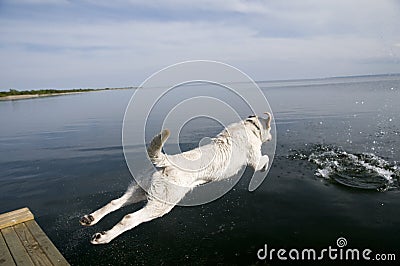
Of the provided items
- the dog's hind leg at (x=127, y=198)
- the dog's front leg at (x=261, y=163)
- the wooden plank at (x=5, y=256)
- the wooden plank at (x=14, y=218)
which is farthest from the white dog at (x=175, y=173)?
the wooden plank at (x=14, y=218)

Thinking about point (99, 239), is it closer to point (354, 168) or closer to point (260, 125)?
point (260, 125)

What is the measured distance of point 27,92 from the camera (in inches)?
5113

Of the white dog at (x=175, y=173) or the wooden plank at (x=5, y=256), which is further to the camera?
the wooden plank at (x=5, y=256)

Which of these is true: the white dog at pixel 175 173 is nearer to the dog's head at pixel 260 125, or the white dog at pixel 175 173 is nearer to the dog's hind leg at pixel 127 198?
the dog's hind leg at pixel 127 198

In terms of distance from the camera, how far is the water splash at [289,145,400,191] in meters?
11.2

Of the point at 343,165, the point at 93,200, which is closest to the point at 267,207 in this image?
the point at 343,165

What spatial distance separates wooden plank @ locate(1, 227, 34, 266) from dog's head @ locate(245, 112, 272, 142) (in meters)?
7.26

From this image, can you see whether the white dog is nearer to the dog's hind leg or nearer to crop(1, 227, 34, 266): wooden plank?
the dog's hind leg

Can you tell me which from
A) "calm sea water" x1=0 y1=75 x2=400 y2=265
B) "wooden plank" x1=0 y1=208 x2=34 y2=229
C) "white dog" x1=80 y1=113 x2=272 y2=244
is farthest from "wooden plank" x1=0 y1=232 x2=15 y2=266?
"white dog" x1=80 y1=113 x2=272 y2=244

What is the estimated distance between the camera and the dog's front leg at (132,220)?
224 inches

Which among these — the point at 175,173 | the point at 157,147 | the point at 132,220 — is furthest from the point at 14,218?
the point at 157,147

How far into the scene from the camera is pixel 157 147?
6.21 metres

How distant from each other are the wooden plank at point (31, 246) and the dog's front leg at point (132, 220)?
5.86ft

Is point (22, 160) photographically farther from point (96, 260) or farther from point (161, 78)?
point (161, 78)
